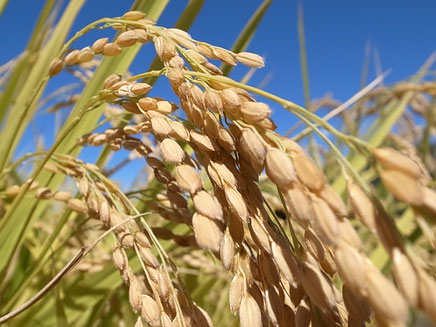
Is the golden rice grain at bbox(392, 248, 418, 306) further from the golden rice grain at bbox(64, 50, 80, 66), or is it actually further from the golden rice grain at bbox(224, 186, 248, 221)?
the golden rice grain at bbox(64, 50, 80, 66)

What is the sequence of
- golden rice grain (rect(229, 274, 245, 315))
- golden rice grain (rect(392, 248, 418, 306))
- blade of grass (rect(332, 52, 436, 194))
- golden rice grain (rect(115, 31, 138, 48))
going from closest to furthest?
1. golden rice grain (rect(392, 248, 418, 306))
2. golden rice grain (rect(229, 274, 245, 315))
3. golden rice grain (rect(115, 31, 138, 48))
4. blade of grass (rect(332, 52, 436, 194))

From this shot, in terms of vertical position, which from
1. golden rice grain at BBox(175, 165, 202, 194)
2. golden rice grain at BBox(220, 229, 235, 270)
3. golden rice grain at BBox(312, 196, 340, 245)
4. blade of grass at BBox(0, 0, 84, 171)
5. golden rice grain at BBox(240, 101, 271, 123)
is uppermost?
golden rice grain at BBox(240, 101, 271, 123)

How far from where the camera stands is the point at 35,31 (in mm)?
876

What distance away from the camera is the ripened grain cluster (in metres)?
0.22

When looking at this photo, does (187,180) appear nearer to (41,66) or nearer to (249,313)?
(249,313)

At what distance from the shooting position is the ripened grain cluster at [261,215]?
223 millimetres

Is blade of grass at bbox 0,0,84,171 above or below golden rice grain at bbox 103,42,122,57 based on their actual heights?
below

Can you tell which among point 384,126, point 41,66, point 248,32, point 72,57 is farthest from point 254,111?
point 384,126

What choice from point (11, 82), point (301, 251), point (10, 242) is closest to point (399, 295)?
point (301, 251)

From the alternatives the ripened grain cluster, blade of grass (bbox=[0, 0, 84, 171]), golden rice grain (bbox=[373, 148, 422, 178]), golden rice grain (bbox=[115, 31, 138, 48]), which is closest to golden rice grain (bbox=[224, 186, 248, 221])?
the ripened grain cluster

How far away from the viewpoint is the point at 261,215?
0.33 metres

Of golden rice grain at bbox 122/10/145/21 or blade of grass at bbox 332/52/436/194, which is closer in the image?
golden rice grain at bbox 122/10/145/21

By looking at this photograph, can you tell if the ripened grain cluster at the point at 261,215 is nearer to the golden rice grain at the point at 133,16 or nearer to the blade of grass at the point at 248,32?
the golden rice grain at the point at 133,16

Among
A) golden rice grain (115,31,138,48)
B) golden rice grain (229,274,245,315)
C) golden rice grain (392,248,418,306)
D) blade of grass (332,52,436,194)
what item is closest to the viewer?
golden rice grain (392,248,418,306)
